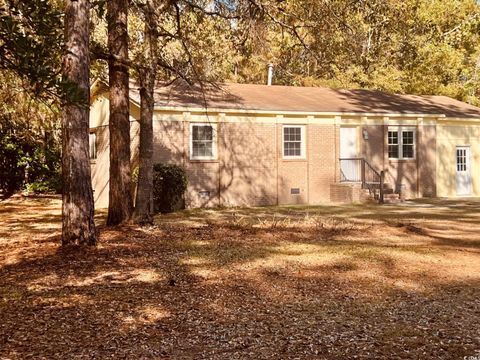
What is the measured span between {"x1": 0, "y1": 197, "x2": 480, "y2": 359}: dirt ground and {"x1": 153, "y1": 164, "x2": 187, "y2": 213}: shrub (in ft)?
18.0

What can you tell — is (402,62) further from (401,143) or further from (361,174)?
A: (361,174)

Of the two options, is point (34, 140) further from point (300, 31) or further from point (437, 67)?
point (437, 67)

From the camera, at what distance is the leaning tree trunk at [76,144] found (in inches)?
414

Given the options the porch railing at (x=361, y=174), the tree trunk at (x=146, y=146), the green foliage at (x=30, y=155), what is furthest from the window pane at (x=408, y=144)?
the green foliage at (x=30, y=155)

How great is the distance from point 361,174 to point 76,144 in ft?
55.7

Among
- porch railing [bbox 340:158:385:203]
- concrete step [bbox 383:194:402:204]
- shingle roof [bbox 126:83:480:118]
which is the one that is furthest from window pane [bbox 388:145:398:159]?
concrete step [bbox 383:194:402:204]

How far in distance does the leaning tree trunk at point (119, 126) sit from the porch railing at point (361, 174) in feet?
43.4

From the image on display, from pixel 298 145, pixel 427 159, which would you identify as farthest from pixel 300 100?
pixel 427 159

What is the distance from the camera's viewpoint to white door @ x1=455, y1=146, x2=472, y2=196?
28.5 meters

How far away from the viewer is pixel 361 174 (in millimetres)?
25297

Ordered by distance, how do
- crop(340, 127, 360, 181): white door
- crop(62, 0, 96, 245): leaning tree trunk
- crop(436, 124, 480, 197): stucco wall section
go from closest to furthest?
crop(62, 0, 96, 245): leaning tree trunk → crop(340, 127, 360, 181): white door → crop(436, 124, 480, 197): stucco wall section

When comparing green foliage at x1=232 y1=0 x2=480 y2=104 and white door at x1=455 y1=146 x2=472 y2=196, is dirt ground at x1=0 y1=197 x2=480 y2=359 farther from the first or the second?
green foliage at x1=232 y1=0 x2=480 y2=104

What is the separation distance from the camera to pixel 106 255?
10.5 metres

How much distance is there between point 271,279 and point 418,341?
3255mm
